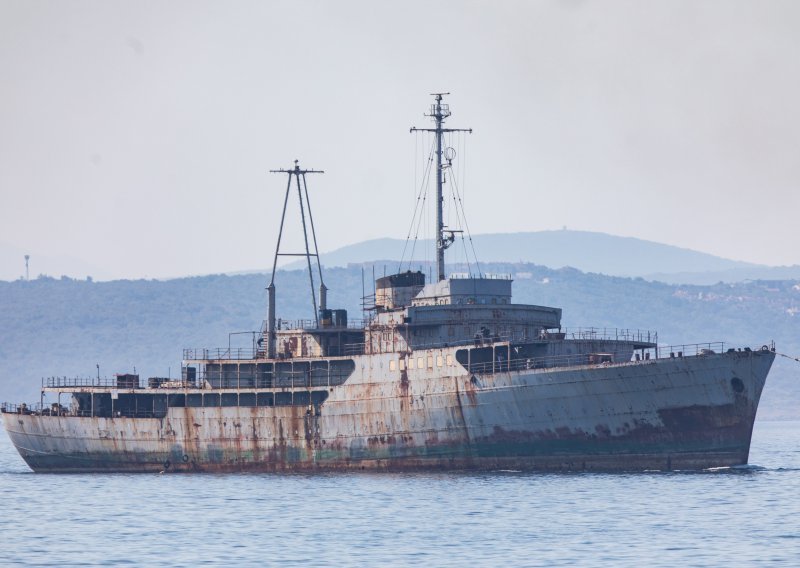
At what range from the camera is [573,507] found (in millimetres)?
55969

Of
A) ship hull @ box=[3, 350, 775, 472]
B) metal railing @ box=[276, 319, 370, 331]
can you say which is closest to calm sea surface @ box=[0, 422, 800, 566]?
ship hull @ box=[3, 350, 775, 472]

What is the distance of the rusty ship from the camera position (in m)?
66.4

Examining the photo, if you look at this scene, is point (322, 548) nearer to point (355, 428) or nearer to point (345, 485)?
point (345, 485)

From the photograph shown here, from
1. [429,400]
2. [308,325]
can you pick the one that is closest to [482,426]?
[429,400]

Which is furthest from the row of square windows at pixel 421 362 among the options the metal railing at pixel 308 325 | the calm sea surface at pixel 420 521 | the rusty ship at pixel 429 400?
the calm sea surface at pixel 420 521

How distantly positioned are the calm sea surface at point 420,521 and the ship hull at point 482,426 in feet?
5.72

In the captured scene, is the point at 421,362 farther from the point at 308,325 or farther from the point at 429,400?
the point at 308,325

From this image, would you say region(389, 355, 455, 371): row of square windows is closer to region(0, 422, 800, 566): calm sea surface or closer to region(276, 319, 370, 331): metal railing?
region(276, 319, 370, 331): metal railing

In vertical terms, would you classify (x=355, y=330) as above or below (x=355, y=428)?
above

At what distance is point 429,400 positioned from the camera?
235ft

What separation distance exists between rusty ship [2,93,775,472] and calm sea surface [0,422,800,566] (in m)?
2.21

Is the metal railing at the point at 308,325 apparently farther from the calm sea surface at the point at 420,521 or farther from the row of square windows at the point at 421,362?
the calm sea surface at the point at 420,521

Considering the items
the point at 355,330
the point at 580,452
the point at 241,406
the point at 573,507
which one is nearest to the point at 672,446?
the point at 580,452

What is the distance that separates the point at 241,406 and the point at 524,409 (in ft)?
55.2
